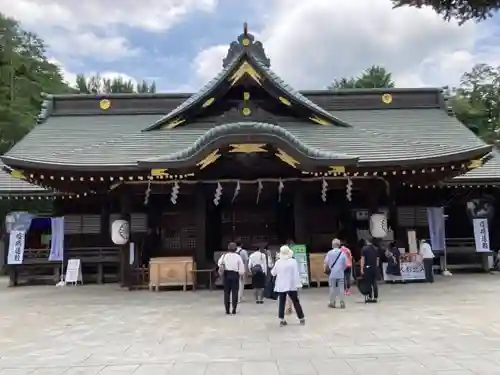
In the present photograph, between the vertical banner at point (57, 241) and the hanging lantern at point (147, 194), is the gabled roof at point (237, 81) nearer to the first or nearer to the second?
the hanging lantern at point (147, 194)

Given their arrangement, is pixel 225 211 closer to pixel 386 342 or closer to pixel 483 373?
pixel 386 342

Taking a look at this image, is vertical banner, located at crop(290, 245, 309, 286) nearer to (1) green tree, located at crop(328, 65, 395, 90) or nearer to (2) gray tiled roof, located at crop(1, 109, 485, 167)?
(2) gray tiled roof, located at crop(1, 109, 485, 167)

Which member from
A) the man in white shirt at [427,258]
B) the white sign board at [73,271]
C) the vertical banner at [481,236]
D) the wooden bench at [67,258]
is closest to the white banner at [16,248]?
the wooden bench at [67,258]

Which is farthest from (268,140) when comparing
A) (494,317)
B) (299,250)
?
(494,317)

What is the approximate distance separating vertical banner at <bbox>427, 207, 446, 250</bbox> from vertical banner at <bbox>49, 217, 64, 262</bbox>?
1266 cm

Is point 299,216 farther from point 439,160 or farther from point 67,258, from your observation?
point 67,258

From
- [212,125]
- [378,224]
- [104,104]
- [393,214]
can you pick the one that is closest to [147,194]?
[212,125]

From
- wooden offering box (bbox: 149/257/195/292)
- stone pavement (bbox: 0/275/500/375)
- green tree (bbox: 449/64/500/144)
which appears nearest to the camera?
stone pavement (bbox: 0/275/500/375)

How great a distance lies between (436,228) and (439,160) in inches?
153

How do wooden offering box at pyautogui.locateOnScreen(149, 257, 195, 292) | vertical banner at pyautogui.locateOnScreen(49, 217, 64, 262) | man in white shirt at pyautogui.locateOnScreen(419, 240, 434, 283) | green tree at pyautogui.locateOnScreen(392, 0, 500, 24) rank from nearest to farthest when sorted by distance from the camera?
1. green tree at pyautogui.locateOnScreen(392, 0, 500, 24)
2. wooden offering box at pyautogui.locateOnScreen(149, 257, 195, 292)
3. man in white shirt at pyautogui.locateOnScreen(419, 240, 434, 283)
4. vertical banner at pyautogui.locateOnScreen(49, 217, 64, 262)

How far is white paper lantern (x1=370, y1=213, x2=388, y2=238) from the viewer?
15266 mm

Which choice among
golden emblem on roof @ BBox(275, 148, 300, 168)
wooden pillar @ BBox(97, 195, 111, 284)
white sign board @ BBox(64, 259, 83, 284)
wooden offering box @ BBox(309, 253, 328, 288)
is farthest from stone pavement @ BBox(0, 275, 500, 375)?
wooden pillar @ BBox(97, 195, 111, 284)

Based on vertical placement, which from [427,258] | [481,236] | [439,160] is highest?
[439,160]

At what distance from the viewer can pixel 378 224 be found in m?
15.3
